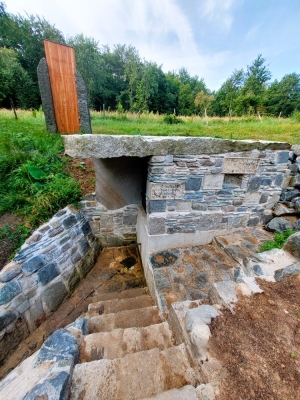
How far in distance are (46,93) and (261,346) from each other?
16.6 ft

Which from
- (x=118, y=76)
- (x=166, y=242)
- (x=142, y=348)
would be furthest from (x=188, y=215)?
(x=118, y=76)

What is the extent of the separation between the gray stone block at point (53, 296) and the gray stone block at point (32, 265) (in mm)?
307

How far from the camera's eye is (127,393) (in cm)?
91

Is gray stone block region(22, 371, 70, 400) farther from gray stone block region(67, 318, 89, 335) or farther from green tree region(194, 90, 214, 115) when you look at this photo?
green tree region(194, 90, 214, 115)

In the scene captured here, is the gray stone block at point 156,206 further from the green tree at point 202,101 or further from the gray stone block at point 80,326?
the green tree at point 202,101

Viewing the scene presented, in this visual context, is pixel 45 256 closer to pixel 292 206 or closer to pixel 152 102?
pixel 292 206

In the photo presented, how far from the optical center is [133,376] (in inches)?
38.6

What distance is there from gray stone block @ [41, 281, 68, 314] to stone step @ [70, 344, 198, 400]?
1524 millimetres

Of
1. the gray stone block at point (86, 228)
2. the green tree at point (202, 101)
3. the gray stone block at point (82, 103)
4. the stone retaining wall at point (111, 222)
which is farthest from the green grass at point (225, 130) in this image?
the green tree at point (202, 101)

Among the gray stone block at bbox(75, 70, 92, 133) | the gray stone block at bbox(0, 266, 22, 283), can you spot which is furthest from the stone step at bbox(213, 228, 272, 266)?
the gray stone block at bbox(75, 70, 92, 133)

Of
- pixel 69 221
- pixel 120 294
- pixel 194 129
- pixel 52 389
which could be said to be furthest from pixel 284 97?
pixel 52 389

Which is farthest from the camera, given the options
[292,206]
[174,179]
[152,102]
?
[152,102]

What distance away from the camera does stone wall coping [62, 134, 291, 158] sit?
5.94 ft

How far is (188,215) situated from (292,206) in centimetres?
162
